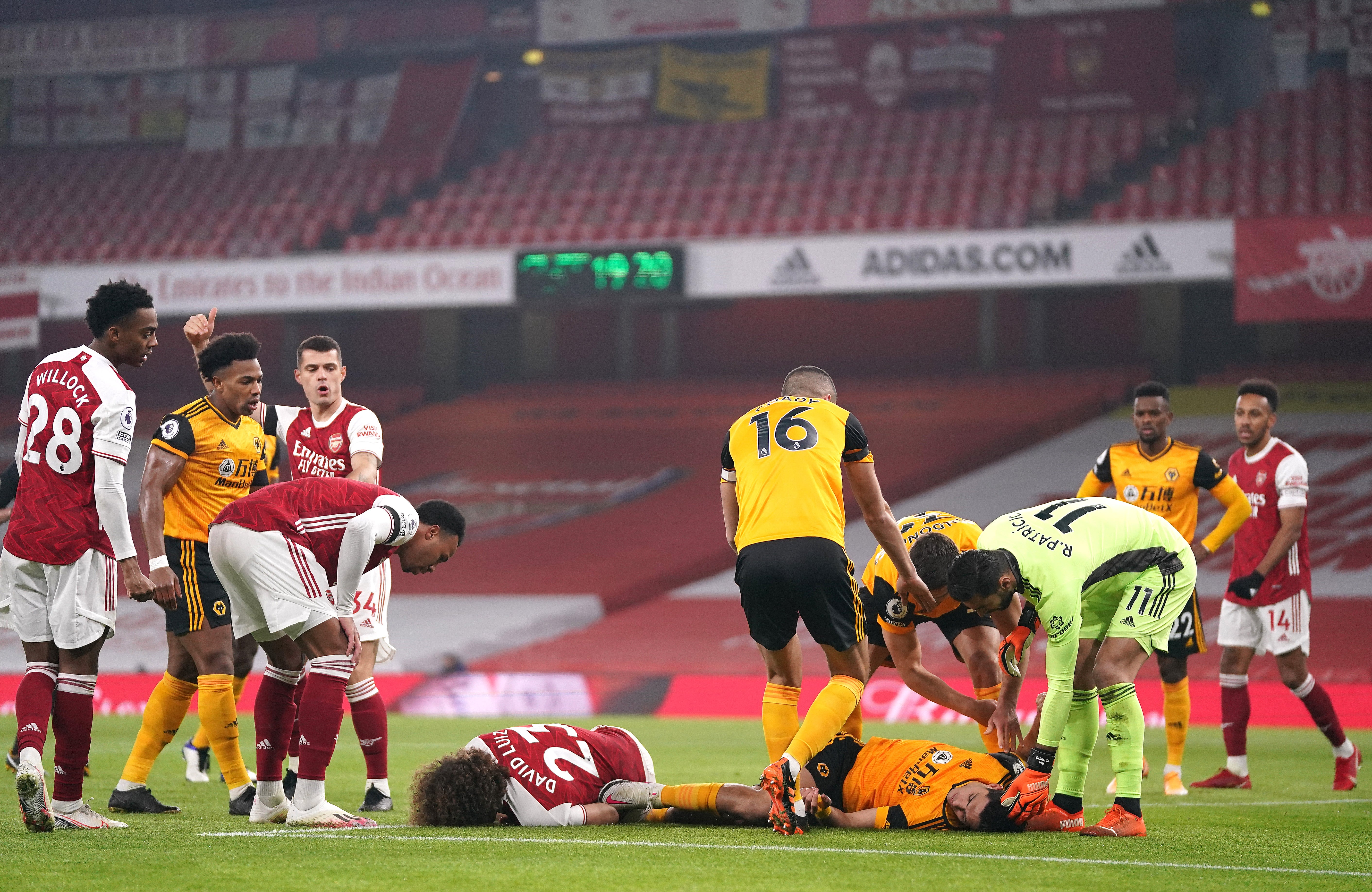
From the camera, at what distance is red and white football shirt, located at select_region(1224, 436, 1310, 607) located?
30.7 ft

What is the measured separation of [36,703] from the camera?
6.17 metres

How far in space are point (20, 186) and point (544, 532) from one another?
15154 millimetres

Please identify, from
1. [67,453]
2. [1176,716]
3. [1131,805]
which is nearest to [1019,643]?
[1131,805]

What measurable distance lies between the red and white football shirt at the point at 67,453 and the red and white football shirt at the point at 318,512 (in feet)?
1.96

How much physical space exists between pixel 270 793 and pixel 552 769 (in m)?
1.24

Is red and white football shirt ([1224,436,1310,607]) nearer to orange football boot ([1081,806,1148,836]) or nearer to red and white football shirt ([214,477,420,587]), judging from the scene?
orange football boot ([1081,806,1148,836])

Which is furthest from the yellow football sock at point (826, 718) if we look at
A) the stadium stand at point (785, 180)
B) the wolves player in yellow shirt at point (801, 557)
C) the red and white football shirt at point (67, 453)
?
the stadium stand at point (785, 180)

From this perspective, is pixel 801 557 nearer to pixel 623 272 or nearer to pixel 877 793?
pixel 877 793

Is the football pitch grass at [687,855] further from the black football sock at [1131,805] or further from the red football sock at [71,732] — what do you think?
the red football sock at [71,732]

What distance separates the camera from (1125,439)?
21.9m

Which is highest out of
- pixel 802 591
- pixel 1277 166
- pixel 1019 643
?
pixel 1277 166

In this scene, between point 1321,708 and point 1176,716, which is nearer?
point 1176,716

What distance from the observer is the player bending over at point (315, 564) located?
6.09 meters

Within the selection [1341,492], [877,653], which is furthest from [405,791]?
[1341,492]
